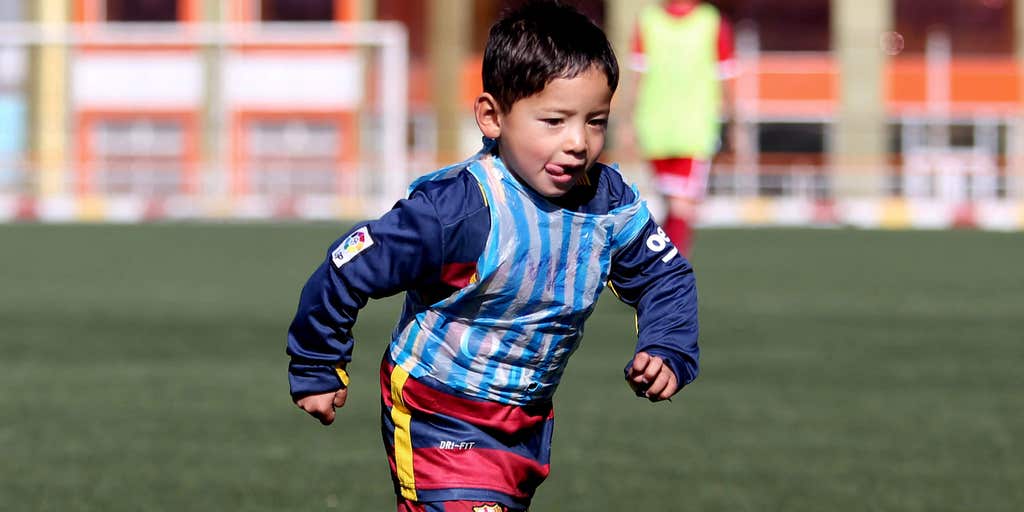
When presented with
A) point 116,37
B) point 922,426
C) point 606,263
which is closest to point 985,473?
point 922,426

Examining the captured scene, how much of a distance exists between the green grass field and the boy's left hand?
1515mm

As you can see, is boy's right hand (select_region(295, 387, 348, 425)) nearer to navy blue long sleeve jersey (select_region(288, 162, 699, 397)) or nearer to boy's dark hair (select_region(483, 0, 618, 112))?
navy blue long sleeve jersey (select_region(288, 162, 699, 397))

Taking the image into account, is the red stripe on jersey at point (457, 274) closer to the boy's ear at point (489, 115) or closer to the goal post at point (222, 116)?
the boy's ear at point (489, 115)

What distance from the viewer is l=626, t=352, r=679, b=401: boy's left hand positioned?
3.19 meters

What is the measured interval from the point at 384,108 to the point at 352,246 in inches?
1242

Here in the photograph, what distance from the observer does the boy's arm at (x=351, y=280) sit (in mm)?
3123

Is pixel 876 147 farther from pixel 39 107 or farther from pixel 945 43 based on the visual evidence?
pixel 39 107

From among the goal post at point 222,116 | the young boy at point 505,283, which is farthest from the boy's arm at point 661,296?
the goal post at point 222,116

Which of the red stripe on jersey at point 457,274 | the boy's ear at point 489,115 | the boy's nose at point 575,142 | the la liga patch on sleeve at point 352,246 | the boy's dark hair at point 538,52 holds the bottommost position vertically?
the red stripe on jersey at point 457,274

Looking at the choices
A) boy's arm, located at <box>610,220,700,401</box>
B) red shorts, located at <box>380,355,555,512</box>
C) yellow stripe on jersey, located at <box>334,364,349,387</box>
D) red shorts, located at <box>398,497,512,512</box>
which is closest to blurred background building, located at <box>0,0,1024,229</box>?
boy's arm, located at <box>610,220,700,401</box>

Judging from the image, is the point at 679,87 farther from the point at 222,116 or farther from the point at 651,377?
the point at 222,116

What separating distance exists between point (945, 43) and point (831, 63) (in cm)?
393

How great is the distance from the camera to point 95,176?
32.0 metres

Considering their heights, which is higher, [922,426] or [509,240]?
[509,240]
